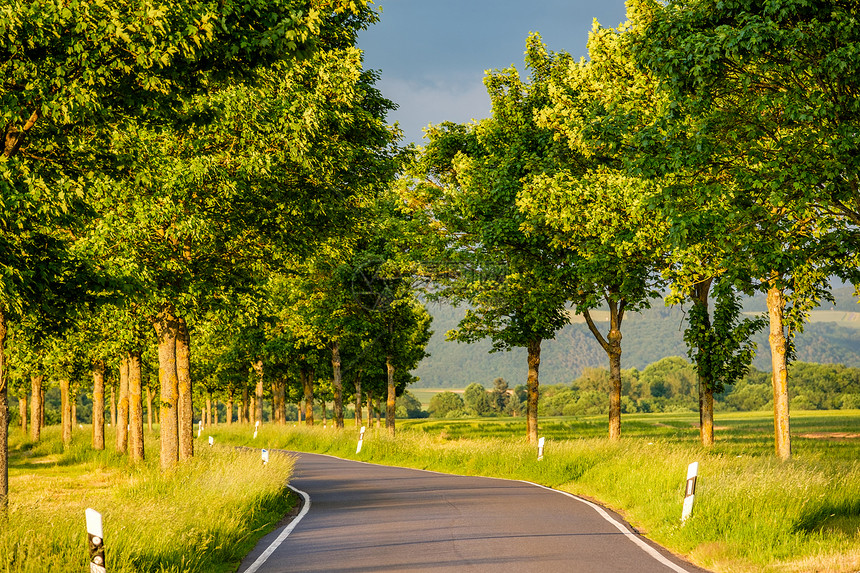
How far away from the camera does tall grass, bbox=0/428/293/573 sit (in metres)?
7.48

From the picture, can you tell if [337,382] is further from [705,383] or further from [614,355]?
[705,383]

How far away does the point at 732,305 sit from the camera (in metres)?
24.0

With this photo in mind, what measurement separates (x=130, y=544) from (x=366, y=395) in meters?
62.2

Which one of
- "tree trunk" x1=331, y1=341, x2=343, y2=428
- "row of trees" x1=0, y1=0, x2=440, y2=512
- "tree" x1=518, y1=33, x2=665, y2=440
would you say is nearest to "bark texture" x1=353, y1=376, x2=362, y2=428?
"tree trunk" x1=331, y1=341, x2=343, y2=428

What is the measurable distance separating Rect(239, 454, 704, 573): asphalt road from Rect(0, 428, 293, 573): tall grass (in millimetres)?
536

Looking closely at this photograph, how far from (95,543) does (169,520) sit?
2.94m

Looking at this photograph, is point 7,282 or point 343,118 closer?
point 7,282

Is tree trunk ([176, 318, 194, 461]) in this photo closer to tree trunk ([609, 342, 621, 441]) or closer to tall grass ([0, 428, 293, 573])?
tall grass ([0, 428, 293, 573])

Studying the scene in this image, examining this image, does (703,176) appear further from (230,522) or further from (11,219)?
(11,219)

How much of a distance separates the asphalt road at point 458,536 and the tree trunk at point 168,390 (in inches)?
130

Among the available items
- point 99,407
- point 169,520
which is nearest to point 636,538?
point 169,520

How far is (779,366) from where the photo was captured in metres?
20.5

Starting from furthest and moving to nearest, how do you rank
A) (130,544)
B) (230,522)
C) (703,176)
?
1. (703,176)
2. (230,522)
3. (130,544)

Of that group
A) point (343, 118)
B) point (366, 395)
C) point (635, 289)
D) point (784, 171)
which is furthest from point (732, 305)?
point (366, 395)
